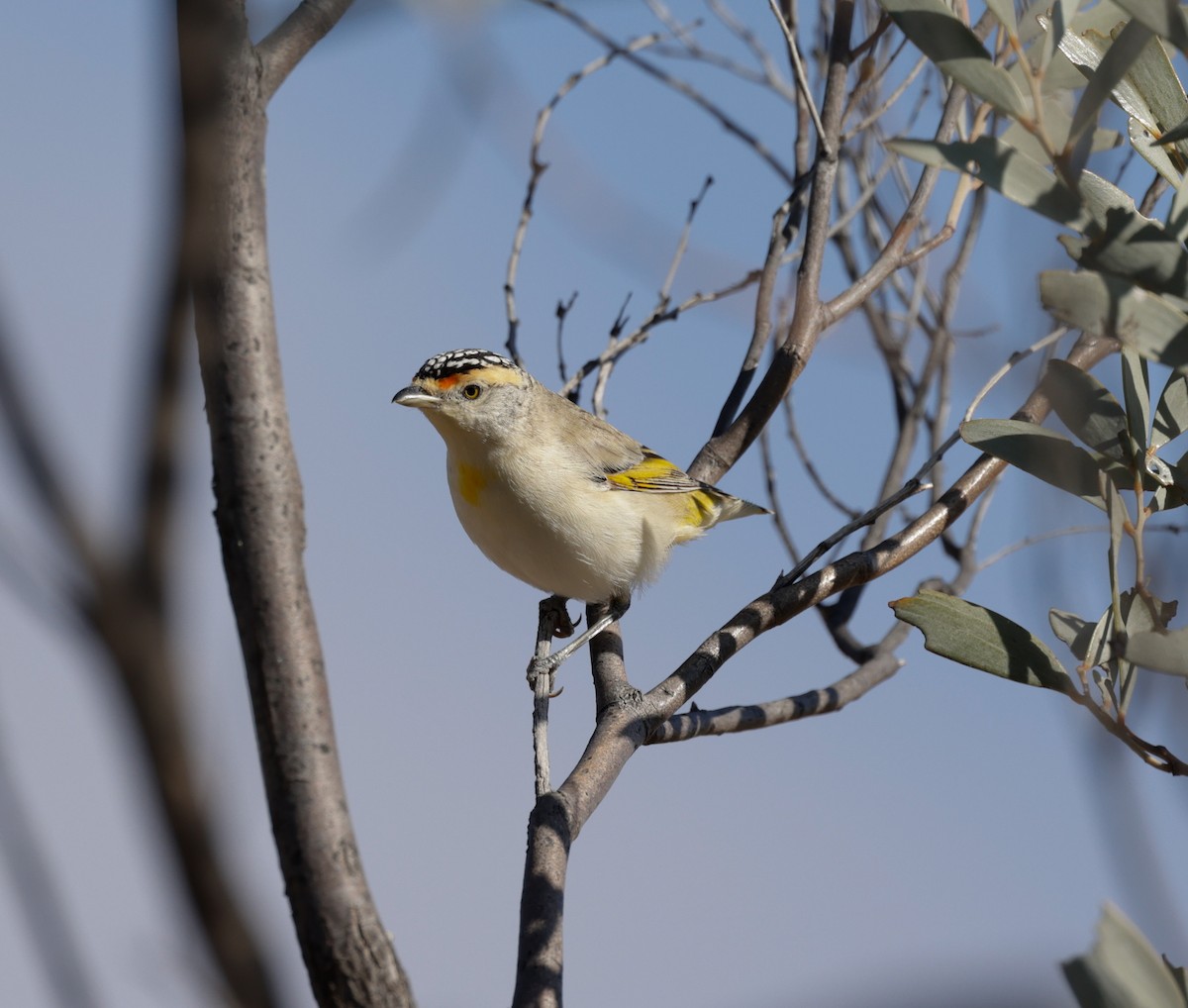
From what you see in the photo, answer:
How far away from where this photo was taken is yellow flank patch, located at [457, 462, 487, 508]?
4391mm

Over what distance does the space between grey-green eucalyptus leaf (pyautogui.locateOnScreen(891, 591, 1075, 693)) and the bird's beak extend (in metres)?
2.59

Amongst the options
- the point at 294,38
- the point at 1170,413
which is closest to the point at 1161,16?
the point at 1170,413

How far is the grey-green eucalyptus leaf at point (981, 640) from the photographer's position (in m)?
2.15

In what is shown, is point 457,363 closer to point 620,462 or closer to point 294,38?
point 620,462

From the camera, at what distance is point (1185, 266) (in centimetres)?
169

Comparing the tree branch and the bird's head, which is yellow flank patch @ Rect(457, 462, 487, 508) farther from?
the tree branch

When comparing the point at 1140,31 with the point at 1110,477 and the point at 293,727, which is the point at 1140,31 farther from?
the point at 293,727

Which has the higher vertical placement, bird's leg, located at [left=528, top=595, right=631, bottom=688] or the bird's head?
the bird's head

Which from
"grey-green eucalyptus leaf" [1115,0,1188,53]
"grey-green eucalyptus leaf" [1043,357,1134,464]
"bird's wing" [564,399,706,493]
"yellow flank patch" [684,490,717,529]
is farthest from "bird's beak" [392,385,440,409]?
"grey-green eucalyptus leaf" [1115,0,1188,53]

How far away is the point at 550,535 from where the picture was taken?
4.26 metres

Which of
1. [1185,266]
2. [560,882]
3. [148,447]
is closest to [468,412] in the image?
[560,882]

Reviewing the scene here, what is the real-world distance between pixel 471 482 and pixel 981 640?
8.36ft

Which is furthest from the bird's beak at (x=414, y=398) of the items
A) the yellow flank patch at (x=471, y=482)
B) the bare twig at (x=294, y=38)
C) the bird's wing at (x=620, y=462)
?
the bare twig at (x=294, y=38)

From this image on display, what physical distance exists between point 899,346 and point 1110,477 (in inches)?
113
